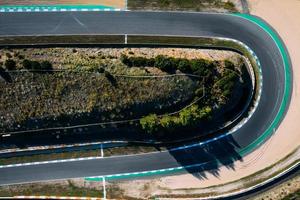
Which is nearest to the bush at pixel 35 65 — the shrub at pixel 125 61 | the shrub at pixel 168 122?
the shrub at pixel 125 61

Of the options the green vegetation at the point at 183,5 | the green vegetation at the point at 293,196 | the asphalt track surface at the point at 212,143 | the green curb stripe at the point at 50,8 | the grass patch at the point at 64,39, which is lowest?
the green vegetation at the point at 293,196

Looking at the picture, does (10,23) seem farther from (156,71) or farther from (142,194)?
(142,194)

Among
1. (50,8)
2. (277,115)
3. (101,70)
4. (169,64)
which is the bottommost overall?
(277,115)

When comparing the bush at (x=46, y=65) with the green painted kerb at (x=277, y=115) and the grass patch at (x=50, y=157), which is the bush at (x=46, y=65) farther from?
the green painted kerb at (x=277, y=115)

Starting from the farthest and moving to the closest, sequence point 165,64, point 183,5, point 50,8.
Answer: point 183,5
point 50,8
point 165,64

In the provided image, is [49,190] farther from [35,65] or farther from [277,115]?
[277,115]

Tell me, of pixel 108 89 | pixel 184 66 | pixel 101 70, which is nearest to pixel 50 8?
pixel 101 70

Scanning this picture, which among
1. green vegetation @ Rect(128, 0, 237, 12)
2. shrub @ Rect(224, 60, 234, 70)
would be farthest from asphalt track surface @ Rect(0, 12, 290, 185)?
shrub @ Rect(224, 60, 234, 70)
